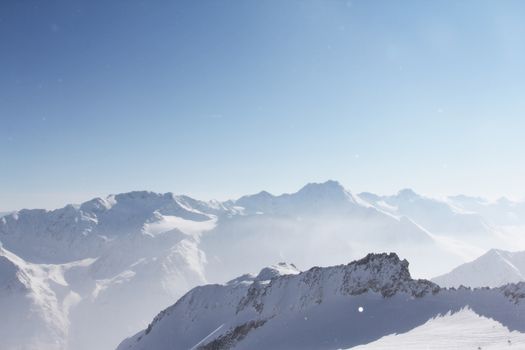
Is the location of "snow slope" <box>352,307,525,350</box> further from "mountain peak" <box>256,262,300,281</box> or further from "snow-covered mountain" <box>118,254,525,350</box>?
"mountain peak" <box>256,262,300,281</box>

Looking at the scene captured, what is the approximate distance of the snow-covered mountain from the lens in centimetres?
3512

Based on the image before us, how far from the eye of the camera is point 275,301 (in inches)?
2980

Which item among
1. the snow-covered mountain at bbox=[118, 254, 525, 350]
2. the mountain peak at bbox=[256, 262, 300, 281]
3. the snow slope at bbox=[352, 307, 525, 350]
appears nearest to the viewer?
the snow slope at bbox=[352, 307, 525, 350]

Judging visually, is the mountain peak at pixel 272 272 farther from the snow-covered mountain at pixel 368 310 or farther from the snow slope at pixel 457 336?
the snow slope at pixel 457 336

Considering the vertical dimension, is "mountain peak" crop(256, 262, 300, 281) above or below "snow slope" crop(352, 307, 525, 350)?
above

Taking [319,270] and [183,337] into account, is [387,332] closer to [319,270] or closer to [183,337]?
[319,270]

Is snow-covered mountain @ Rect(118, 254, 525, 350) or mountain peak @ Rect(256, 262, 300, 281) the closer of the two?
snow-covered mountain @ Rect(118, 254, 525, 350)

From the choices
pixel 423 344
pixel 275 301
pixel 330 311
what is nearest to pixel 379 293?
pixel 330 311

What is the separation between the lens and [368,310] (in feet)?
156

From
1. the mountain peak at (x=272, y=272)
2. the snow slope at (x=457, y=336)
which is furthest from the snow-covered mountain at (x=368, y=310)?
the mountain peak at (x=272, y=272)

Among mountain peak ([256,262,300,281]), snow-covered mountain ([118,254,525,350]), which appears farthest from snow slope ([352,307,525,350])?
mountain peak ([256,262,300,281])

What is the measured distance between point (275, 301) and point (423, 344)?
1887 inches

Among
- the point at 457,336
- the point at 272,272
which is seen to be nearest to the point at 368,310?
the point at 457,336

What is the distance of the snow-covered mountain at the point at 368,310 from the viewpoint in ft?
115
